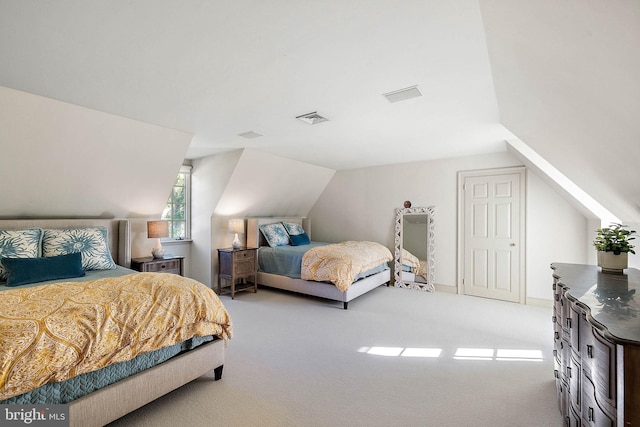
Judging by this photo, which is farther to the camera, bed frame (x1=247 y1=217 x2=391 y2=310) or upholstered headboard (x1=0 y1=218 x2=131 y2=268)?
bed frame (x1=247 y1=217 x2=391 y2=310)

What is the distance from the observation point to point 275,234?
547 centimetres

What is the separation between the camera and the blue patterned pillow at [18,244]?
268 centimetres

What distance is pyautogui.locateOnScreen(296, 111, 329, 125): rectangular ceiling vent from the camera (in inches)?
122

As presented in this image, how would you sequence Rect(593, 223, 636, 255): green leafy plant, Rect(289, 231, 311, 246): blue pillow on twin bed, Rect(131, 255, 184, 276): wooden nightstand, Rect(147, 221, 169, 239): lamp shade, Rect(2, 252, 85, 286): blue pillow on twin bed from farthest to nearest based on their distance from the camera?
Rect(289, 231, 311, 246): blue pillow on twin bed → Rect(147, 221, 169, 239): lamp shade → Rect(131, 255, 184, 276): wooden nightstand → Rect(2, 252, 85, 286): blue pillow on twin bed → Rect(593, 223, 636, 255): green leafy plant

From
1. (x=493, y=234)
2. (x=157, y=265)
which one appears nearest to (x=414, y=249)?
(x=493, y=234)

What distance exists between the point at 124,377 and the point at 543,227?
5.31m

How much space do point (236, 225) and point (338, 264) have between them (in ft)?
6.60

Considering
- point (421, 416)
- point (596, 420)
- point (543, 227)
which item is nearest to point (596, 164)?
point (596, 420)

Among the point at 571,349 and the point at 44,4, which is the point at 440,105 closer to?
the point at 571,349

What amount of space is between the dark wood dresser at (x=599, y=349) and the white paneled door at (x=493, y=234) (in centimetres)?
259

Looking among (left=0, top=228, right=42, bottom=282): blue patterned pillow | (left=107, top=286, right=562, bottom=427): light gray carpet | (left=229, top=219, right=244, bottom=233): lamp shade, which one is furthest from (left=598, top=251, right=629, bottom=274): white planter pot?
(left=0, top=228, right=42, bottom=282): blue patterned pillow

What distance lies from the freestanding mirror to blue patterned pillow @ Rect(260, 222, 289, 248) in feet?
7.23

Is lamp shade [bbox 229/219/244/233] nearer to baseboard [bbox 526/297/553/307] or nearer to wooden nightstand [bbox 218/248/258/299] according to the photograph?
wooden nightstand [bbox 218/248/258/299]

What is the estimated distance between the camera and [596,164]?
212 cm
